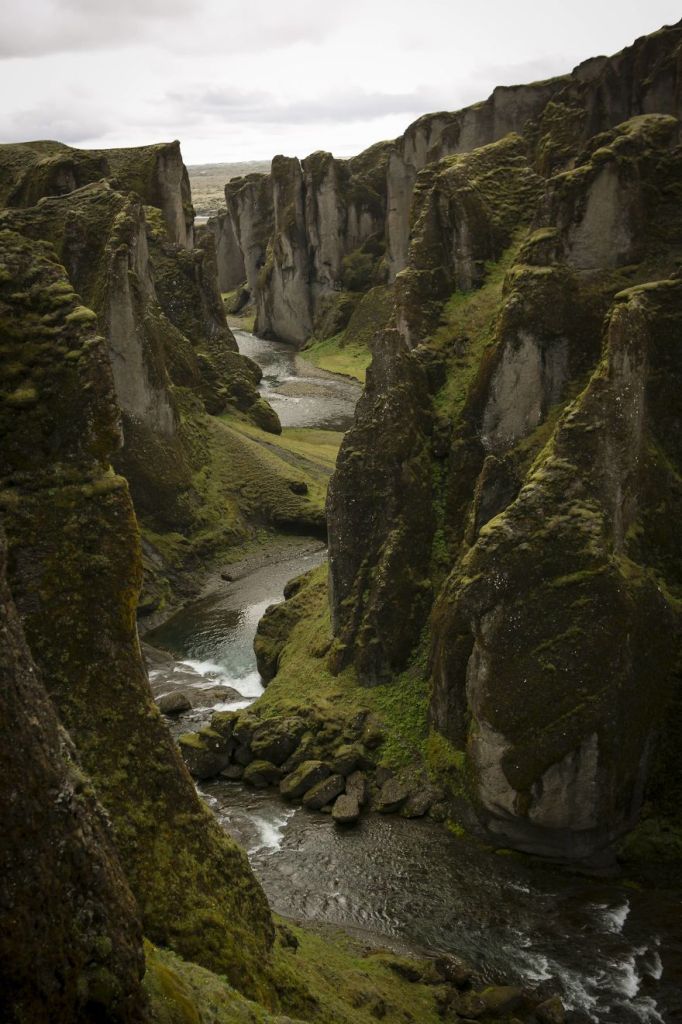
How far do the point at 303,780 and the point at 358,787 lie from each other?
5.12 feet

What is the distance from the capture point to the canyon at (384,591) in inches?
533

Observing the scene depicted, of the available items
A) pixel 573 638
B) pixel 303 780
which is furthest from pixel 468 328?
pixel 303 780

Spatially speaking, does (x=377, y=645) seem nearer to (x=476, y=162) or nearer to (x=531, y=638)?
(x=531, y=638)

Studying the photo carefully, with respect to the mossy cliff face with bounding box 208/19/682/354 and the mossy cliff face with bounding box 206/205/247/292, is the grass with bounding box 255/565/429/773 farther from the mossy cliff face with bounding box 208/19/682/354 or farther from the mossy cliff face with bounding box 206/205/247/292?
the mossy cliff face with bounding box 206/205/247/292

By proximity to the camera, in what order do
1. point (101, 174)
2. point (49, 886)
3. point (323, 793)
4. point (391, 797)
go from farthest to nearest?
point (101, 174), point (323, 793), point (391, 797), point (49, 886)

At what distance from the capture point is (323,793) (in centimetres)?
2780

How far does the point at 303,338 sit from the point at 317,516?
52.7 meters

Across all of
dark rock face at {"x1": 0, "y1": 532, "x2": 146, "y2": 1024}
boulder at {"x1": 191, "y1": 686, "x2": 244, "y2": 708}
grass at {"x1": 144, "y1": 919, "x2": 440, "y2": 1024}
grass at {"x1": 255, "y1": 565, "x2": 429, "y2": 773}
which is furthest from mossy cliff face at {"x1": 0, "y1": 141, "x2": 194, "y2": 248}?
dark rock face at {"x1": 0, "y1": 532, "x2": 146, "y2": 1024}

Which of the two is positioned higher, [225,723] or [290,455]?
[290,455]

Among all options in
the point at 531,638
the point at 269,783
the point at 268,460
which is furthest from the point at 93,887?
the point at 268,460

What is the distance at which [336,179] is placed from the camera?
10044 centimetres

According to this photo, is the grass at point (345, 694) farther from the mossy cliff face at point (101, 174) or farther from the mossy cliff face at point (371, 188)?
the mossy cliff face at point (101, 174)

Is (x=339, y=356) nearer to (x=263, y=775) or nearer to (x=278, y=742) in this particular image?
(x=278, y=742)

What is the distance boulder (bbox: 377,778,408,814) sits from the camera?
27016 millimetres
